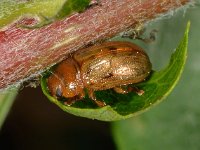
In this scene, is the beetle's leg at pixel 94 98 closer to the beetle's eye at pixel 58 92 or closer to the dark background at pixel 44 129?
the beetle's eye at pixel 58 92

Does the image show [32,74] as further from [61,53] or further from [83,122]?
[83,122]

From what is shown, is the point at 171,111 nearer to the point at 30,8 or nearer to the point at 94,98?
the point at 94,98

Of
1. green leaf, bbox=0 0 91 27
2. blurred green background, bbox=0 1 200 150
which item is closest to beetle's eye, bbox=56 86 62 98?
blurred green background, bbox=0 1 200 150

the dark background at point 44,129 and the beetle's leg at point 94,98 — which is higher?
the beetle's leg at point 94,98

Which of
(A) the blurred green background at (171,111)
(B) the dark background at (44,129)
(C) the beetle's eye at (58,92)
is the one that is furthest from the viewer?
(B) the dark background at (44,129)

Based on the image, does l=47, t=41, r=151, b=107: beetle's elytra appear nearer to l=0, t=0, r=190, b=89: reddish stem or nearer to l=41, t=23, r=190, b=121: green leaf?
l=41, t=23, r=190, b=121: green leaf

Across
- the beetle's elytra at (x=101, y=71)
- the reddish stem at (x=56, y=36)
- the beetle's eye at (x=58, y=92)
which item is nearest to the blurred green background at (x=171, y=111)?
the beetle's elytra at (x=101, y=71)

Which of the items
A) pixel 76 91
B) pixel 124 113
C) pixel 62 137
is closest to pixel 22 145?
pixel 62 137

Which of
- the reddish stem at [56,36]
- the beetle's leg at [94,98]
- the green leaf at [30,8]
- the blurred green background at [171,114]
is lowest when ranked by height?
the blurred green background at [171,114]
